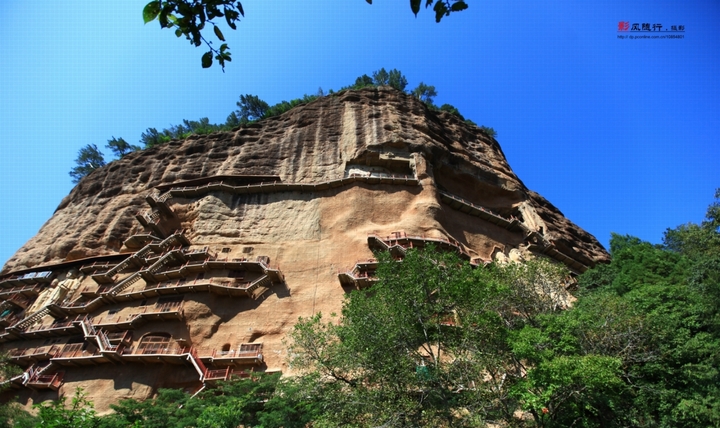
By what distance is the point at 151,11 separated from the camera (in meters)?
4.98

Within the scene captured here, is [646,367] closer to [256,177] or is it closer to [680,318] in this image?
[680,318]

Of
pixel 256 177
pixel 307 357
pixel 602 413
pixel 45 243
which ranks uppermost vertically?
pixel 256 177

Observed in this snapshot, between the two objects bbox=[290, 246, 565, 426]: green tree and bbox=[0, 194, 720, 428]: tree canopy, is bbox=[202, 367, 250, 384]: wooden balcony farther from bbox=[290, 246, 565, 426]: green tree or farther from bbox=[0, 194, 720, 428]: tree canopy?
bbox=[290, 246, 565, 426]: green tree

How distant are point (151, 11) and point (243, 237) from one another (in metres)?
25.5

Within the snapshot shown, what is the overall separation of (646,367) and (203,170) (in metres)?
32.4

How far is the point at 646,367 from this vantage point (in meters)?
15.4

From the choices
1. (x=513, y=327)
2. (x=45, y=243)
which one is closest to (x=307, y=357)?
(x=513, y=327)

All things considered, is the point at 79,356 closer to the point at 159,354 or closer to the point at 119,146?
the point at 159,354

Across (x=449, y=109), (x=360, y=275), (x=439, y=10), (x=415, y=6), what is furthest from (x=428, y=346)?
(x=449, y=109)

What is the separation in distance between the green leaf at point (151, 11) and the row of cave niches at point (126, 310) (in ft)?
61.2

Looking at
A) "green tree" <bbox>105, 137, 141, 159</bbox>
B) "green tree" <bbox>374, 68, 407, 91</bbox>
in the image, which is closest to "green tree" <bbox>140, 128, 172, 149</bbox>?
"green tree" <bbox>105, 137, 141, 159</bbox>

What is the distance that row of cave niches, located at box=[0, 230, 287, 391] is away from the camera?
22.9 meters

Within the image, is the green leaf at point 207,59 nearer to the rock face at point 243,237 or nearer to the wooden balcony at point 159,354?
the rock face at point 243,237

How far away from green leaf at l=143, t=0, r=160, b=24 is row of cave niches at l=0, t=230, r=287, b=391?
1865 cm
